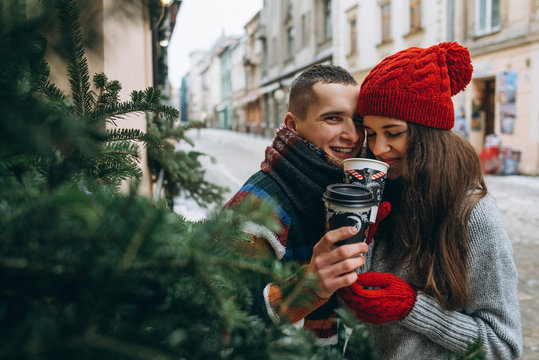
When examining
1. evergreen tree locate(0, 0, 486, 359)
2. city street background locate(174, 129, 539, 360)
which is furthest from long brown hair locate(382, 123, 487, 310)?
evergreen tree locate(0, 0, 486, 359)

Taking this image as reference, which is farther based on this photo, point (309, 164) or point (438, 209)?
point (309, 164)

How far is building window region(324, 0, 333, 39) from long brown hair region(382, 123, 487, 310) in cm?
2189

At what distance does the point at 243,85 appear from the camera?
137ft

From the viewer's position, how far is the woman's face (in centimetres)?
150

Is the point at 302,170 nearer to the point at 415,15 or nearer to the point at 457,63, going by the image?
the point at 457,63

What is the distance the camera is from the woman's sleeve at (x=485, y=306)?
1271 mm

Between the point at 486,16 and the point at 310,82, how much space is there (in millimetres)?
13155

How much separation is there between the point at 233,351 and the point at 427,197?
3.50 feet

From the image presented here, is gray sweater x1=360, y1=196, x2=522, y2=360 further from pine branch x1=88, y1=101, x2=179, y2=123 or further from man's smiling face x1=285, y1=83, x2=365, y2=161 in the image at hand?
pine branch x1=88, y1=101, x2=179, y2=123

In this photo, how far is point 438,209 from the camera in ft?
4.59

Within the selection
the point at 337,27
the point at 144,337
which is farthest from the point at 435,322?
the point at 337,27

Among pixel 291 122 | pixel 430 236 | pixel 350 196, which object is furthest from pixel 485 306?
pixel 291 122

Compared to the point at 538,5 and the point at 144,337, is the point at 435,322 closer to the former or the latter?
the point at 144,337

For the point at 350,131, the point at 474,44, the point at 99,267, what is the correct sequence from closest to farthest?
the point at 99,267
the point at 350,131
the point at 474,44
